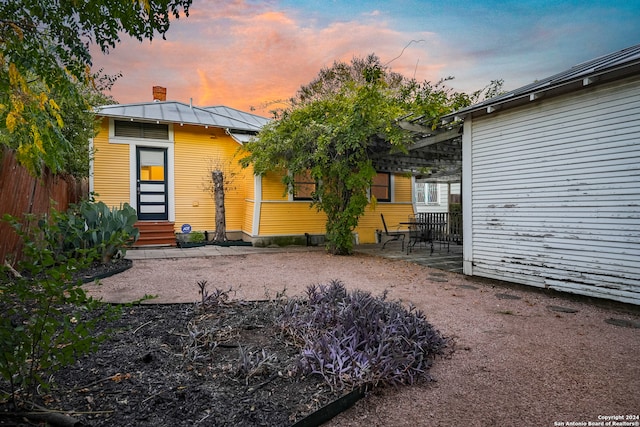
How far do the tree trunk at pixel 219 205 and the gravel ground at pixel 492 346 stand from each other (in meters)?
3.52

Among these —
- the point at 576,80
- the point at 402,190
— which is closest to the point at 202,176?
the point at 402,190

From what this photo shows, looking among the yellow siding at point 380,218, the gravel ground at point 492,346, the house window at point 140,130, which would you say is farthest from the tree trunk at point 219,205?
the yellow siding at point 380,218

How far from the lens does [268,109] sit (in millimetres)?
8328

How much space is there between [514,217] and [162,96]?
1217 centimetres

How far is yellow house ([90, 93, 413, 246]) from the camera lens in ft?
30.1

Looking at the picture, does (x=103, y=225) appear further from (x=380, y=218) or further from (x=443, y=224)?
(x=380, y=218)

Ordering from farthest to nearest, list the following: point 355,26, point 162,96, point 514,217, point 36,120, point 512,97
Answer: point 162,96 < point 355,26 < point 514,217 < point 512,97 < point 36,120

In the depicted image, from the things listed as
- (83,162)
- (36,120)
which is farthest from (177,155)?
(36,120)

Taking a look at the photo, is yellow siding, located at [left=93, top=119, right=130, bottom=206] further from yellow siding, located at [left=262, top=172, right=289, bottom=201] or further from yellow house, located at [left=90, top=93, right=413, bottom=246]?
yellow siding, located at [left=262, top=172, right=289, bottom=201]

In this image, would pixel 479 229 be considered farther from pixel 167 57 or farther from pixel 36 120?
pixel 167 57

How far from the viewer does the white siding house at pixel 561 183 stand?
158 inches

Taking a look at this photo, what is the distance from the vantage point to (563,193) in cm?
462

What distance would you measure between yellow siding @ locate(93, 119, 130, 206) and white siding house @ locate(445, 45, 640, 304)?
873 centimetres

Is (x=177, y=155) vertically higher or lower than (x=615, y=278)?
higher
